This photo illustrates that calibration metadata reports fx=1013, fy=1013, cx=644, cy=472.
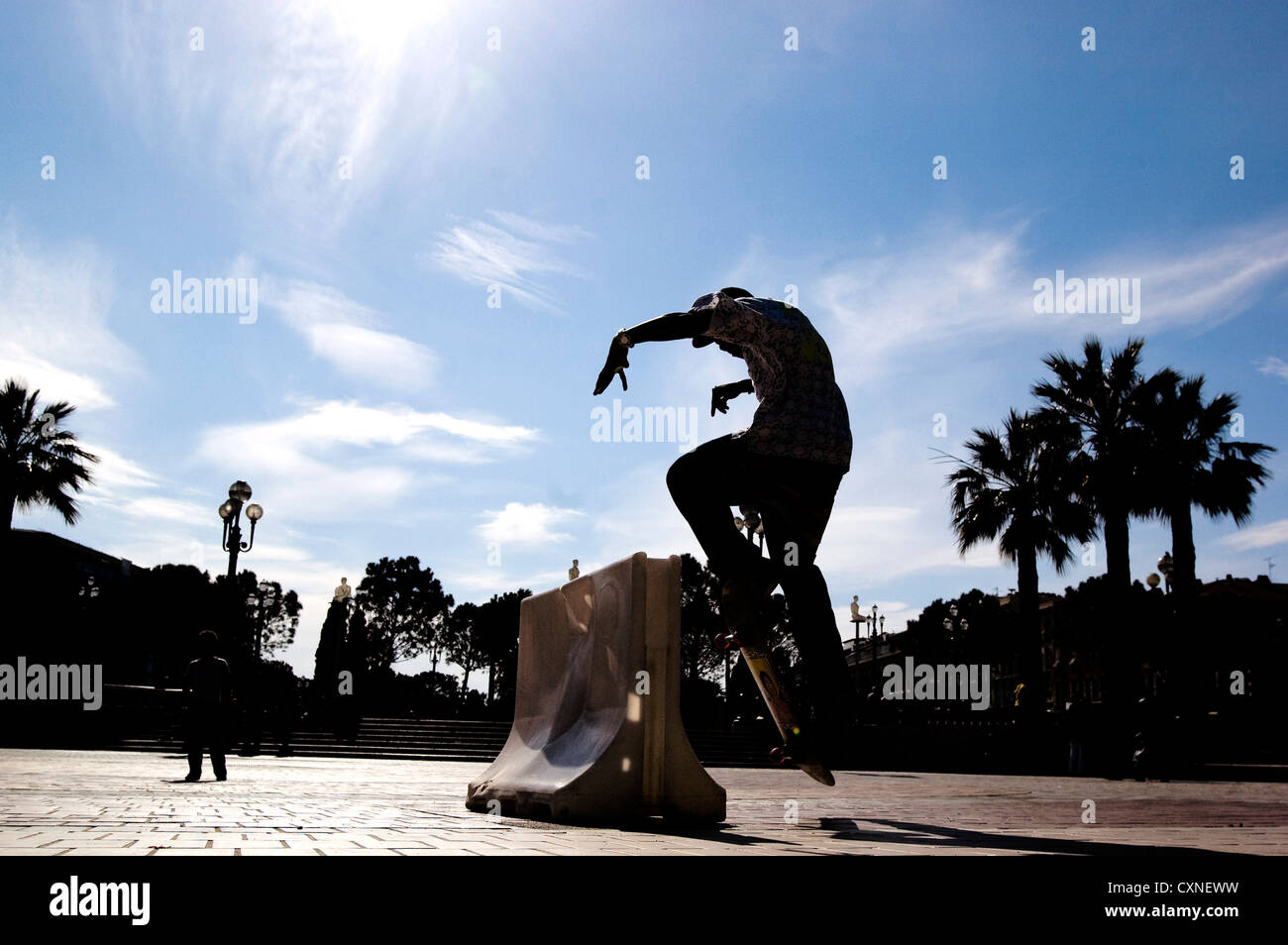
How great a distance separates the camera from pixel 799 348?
371cm

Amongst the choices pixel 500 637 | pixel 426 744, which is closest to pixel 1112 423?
pixel 426 744

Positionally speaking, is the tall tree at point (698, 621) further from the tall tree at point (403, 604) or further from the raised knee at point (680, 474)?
the raised knee at point (680, 474)

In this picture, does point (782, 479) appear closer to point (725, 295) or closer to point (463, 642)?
point (725, 295)

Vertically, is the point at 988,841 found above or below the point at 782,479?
Answer: below

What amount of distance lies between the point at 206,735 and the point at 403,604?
8303 centimetres

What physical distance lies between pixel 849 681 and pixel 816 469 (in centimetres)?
77

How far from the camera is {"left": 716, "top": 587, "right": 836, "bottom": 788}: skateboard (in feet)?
12.0

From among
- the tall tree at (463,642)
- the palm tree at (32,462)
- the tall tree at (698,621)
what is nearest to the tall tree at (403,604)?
the tall tree at (463,642)

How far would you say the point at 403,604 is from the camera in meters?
90.8

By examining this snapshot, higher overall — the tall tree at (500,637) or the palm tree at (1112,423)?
the palm tree at (1112,423)

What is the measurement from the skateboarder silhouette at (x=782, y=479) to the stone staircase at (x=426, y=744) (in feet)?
59.1

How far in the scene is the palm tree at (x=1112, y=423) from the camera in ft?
77.4
